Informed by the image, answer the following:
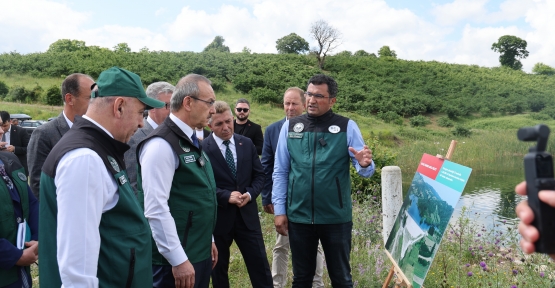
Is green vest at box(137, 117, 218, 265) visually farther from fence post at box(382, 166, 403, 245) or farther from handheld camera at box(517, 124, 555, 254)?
fence post at box(382, 166, 403, 245)

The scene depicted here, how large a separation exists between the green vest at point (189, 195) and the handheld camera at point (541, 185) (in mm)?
1809

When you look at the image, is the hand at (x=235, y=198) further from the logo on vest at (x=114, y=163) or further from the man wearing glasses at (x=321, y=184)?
the logo on vest at (x=114, y=163)

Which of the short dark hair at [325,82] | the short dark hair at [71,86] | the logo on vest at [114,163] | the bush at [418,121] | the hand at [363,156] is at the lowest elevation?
the bush at [418,121]

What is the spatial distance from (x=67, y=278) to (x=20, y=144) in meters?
6.66

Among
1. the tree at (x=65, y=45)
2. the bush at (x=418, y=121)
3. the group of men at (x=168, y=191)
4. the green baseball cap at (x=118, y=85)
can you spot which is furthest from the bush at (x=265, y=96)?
the green baseball cap at (x=118, y=85)

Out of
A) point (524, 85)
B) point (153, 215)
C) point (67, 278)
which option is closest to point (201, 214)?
point (153, 215)

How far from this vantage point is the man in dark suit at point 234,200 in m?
3.29

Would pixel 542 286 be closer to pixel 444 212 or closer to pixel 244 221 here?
pixel 444 212

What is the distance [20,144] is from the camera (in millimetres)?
7129

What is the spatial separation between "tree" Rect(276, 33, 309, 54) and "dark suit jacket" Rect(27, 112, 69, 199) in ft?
188

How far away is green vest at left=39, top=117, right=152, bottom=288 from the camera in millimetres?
1687

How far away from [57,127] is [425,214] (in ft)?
9.51

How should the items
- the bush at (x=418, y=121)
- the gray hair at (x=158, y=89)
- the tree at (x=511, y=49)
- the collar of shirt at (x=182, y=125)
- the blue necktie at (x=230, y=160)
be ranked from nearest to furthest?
the collar of shirt at (x=182, y=125) < the blue necktie at (x=230, y=160) < the gray hair at (x=158, y=89) < the bush at (x=418, y=121) < the tree at (x=511, y=49)

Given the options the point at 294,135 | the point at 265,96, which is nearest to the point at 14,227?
the point at 294,135
